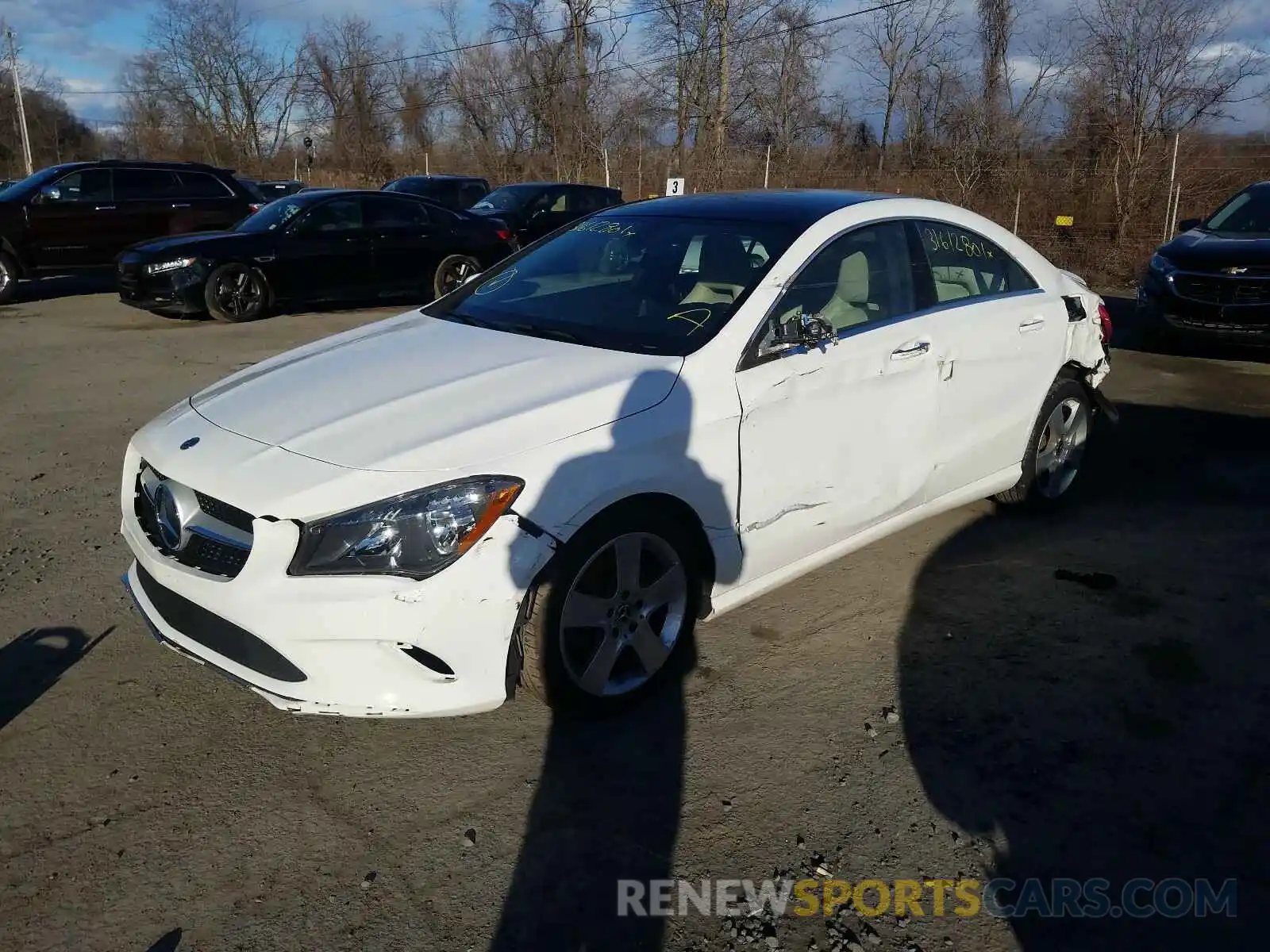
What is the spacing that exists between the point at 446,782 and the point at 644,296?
195cm

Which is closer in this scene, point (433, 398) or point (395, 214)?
point (433, 398)

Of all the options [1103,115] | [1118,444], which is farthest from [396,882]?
[1103,115]

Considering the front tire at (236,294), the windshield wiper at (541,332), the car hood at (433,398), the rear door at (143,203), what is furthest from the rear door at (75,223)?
the windshield wiper at (541,332)

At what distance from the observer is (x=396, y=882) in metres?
2.59

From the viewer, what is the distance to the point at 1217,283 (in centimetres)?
889

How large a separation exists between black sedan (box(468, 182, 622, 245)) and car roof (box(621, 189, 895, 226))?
1123cm

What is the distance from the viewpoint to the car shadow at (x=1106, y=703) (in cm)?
262

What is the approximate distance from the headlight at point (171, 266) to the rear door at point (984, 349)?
9567mm

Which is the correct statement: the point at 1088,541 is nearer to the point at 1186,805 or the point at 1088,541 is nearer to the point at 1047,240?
the point at 1186,805

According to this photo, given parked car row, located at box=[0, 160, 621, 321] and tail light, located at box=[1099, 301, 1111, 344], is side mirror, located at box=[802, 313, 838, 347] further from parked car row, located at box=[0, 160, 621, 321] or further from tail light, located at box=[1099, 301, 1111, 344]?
parked car row, located at box=[0, 160, 621, 321]

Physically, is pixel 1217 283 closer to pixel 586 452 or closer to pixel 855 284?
pixel 855 284

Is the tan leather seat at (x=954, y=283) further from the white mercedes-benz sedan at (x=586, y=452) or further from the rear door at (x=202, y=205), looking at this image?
the rear door at (x=202, y=205)

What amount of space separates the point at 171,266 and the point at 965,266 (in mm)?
9744
